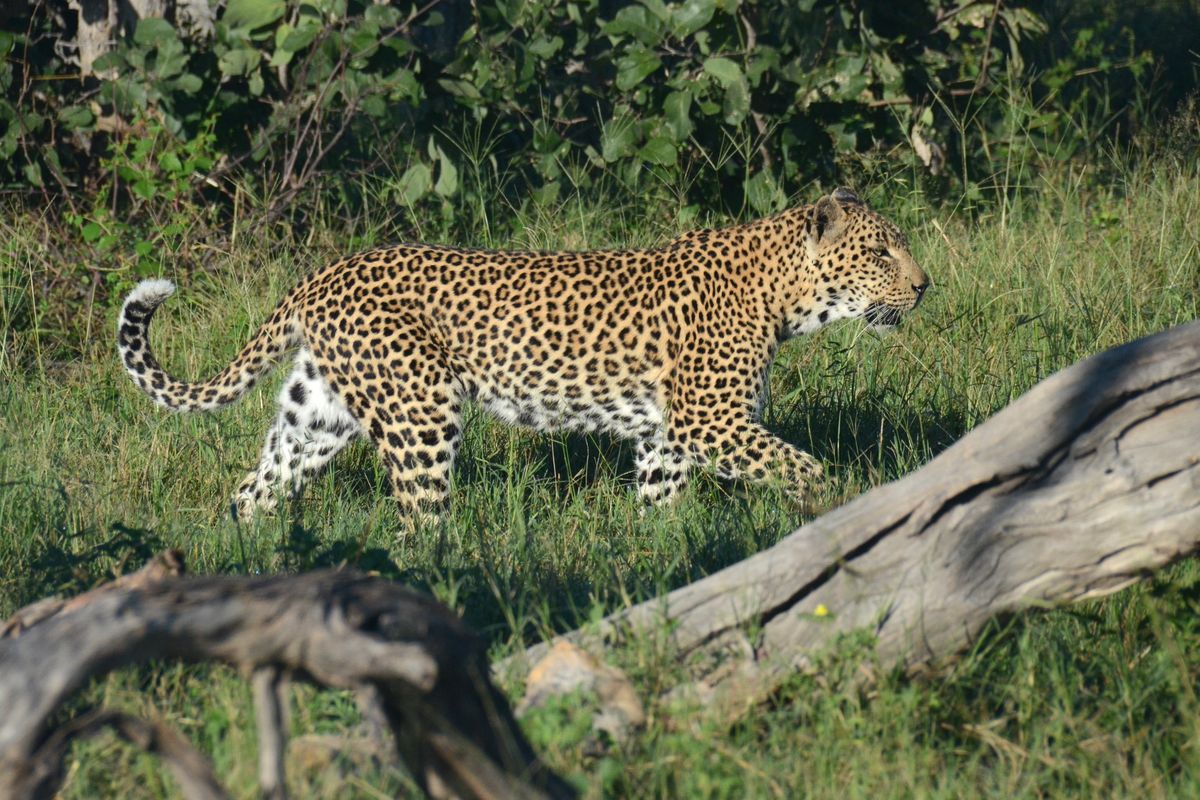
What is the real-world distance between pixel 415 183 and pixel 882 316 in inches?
116

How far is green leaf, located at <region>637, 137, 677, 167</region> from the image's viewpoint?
330 inches

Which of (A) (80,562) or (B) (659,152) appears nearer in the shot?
(A) (80,562)

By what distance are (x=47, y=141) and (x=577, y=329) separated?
4.01m

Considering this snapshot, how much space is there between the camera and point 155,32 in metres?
8.28

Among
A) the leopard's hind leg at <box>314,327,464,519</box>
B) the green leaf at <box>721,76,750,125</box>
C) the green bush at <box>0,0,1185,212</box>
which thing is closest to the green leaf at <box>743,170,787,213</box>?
the green bush at <box>0,0,1185,212</box>

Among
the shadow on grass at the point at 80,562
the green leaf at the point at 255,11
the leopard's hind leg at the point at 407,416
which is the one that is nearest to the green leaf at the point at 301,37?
the green leaf at the point at 255,11

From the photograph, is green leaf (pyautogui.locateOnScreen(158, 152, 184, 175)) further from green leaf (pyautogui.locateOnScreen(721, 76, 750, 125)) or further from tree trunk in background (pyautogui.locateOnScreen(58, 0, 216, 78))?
Answer: green leaf (pyautogui.locateOnScreen(721, 76, 750, 125))

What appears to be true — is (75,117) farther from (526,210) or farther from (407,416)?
(407,416)

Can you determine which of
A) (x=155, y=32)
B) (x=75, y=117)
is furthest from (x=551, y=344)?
(x=75, y=117)

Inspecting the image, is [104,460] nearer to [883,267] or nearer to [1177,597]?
[883,267]

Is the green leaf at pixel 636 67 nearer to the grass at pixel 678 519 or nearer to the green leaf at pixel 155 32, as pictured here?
the grass at pixel 678 519

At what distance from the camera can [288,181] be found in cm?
869

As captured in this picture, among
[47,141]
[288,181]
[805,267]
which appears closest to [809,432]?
[805,267]

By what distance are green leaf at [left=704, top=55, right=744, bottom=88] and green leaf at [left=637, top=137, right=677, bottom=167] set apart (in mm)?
450
